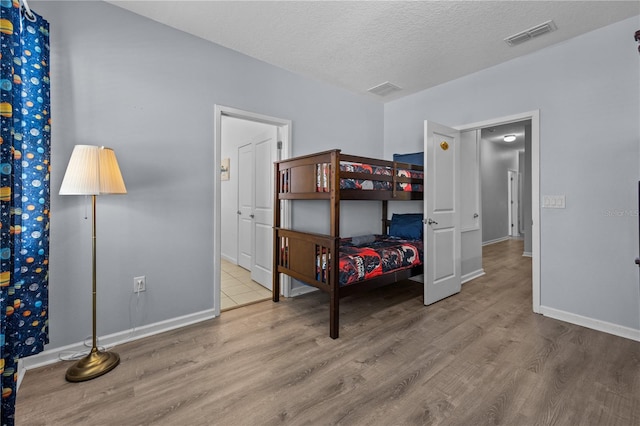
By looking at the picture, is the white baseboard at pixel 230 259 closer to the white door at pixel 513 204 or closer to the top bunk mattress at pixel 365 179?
the top bunk mattress at pixel 365 179

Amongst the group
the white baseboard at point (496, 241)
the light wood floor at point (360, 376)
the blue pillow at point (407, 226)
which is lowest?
the light wood floor at point (360, 376)

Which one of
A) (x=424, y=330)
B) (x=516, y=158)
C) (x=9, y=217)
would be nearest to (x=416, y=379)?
(x=424, y=330)

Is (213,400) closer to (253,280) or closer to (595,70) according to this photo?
(253,280)

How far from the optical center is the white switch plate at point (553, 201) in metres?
2.64

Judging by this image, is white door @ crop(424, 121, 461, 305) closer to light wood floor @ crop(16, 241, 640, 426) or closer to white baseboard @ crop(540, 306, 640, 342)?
light wood floor @ crop(16, 241, 640, 426)

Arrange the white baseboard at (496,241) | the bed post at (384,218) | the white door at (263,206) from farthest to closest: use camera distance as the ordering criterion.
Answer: the white baseboard at (496,241), the bed post at (384,218), the white door at (263,206)

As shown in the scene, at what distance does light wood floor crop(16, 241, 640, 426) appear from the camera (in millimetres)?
1487

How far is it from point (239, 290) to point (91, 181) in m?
2.13

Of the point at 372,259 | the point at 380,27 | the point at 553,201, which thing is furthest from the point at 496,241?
the point at 380,27

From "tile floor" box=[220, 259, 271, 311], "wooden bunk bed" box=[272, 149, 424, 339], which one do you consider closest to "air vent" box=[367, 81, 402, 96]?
"wooden bunk bed" box=[272, 149, 424, 339]

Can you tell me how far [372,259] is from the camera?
105 inches

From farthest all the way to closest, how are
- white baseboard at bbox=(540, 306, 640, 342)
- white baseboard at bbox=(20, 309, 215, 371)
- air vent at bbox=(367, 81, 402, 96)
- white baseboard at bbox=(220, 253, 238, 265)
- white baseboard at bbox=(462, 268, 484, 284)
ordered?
white baseboard at bbox=(220, 253, 238, 265), white baseboard at bbox=(462, 268, 484, 284), air vent at bbox=(367, 81, 402, 96), white baseboard at bbox=(540, 306, 640, 342), white baseboard at bbox=(20, 309, 215, 371)

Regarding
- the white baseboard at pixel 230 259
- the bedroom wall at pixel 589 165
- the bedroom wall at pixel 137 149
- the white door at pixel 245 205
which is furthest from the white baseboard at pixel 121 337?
the bedroom wall at pixel 589 165

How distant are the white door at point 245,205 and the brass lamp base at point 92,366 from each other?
2.13 metres
